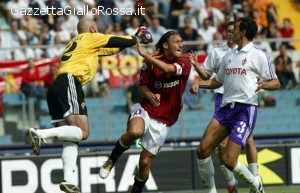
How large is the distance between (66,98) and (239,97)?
221cm

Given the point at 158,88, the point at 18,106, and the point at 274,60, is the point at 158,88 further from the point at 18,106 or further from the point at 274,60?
the point at 274,60

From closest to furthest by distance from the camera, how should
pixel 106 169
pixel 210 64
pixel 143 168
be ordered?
pixel 143 168
pixel 106 169
pixel 210 64

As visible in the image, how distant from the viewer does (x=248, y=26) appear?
38.1 feet

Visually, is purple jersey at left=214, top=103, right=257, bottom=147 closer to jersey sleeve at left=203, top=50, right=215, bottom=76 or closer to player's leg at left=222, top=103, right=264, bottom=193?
player's leg at left=222, top=103, right=264, bottom=193

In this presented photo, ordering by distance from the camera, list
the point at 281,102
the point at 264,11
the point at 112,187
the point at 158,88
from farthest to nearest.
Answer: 1. the point at 264,11
2. the point at 281,102
3. the point at 112,187
4. the point at 158,88

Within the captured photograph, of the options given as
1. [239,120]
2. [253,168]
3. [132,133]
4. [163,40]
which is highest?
[163,40]

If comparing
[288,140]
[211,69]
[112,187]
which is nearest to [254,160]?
[211,69]

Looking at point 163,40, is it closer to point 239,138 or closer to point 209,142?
point 209,142

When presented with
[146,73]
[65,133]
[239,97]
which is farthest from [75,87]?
[239,97]

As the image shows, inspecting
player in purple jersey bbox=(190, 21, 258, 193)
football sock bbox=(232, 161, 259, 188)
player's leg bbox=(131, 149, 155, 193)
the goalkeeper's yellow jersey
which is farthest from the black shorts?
football sock bbox=(232, 161, 259, 188)

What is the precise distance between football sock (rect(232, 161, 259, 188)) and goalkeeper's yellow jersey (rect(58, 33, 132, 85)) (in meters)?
2.16

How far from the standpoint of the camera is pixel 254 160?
12.9 m

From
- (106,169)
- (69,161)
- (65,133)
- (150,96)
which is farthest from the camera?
(106,169)

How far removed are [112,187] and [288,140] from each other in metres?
3.74
